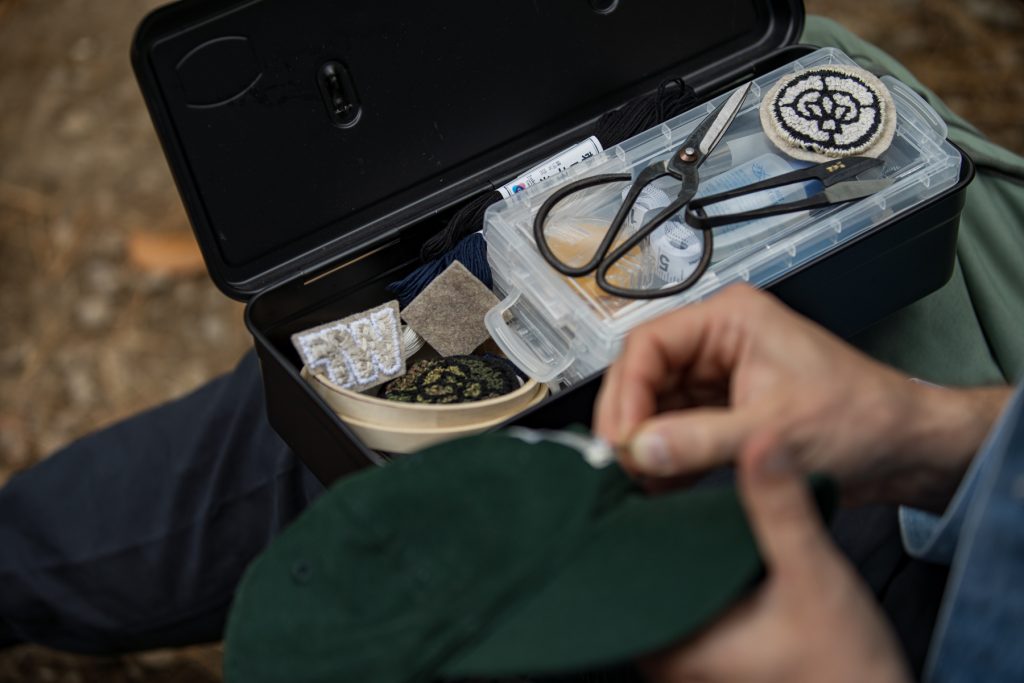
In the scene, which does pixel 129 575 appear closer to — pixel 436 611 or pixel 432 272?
pixel 432 272

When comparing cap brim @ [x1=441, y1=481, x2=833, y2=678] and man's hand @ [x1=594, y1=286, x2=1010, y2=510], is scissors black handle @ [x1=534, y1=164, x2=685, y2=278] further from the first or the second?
cap brim @ [x1=441, y1=481, x2=833, y2=678]

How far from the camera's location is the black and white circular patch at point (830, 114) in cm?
77

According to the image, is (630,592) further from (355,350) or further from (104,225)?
(104,225)

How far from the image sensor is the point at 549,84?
0.88m

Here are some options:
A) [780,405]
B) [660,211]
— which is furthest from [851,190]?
[780,405]

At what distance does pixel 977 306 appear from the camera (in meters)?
0.81

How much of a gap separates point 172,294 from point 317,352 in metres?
0.91

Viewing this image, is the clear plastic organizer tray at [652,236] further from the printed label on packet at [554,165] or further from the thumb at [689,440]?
the thumb at [689,440]

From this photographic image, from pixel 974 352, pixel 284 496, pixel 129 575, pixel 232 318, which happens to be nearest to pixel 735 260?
pixel 974 352

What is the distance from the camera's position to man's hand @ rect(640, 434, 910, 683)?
18.2 inches

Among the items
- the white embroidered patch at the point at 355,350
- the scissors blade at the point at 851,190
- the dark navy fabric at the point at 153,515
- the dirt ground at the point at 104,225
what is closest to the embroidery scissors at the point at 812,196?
the scissors blade at the point at 851,190

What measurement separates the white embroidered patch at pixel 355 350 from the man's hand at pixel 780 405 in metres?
0.23

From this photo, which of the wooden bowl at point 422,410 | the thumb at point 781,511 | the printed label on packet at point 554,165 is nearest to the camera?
the thumb at point 781,511

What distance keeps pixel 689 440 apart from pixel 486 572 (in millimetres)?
116
